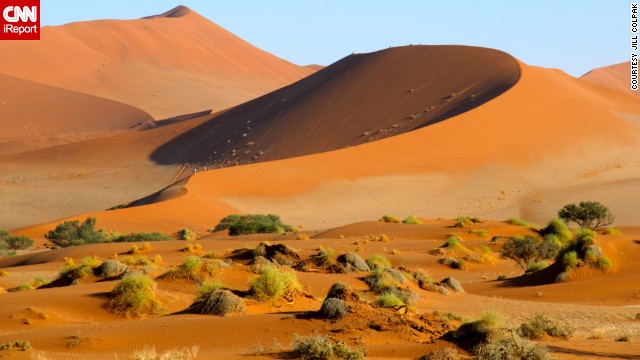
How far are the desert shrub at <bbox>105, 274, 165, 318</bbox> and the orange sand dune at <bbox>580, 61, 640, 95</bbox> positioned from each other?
527ft

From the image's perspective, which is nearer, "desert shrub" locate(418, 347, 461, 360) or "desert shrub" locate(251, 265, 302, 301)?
"desert shrub" locate(418, 347, 461, 360)

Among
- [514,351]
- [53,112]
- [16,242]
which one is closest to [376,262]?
[514,351]

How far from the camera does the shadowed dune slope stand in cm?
11398

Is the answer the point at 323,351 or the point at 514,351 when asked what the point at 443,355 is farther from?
the point at 323,351

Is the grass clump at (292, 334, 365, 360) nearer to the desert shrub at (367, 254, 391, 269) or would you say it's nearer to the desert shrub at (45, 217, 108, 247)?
the desert shrub at (367, 254, 391, 269)

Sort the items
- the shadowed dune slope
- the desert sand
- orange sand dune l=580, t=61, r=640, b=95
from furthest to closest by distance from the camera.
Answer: orange sand dune l=580, t=61, r=640, b=95, the shadowed dune slope, the desert sand

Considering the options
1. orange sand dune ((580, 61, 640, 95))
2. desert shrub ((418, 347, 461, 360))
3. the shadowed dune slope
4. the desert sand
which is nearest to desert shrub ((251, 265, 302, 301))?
the desert sand

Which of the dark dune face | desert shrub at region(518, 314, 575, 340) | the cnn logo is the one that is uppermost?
the cnn logo

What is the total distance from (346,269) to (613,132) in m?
50.4

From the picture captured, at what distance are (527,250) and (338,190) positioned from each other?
2873 centimetres

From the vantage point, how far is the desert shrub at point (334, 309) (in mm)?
15227

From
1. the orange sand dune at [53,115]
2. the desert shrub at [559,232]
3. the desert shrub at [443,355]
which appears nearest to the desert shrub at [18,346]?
the desert shrub at [443,355]

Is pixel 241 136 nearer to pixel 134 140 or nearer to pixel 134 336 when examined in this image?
pixel 134 140

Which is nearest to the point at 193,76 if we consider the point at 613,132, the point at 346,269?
the point at 613,132
